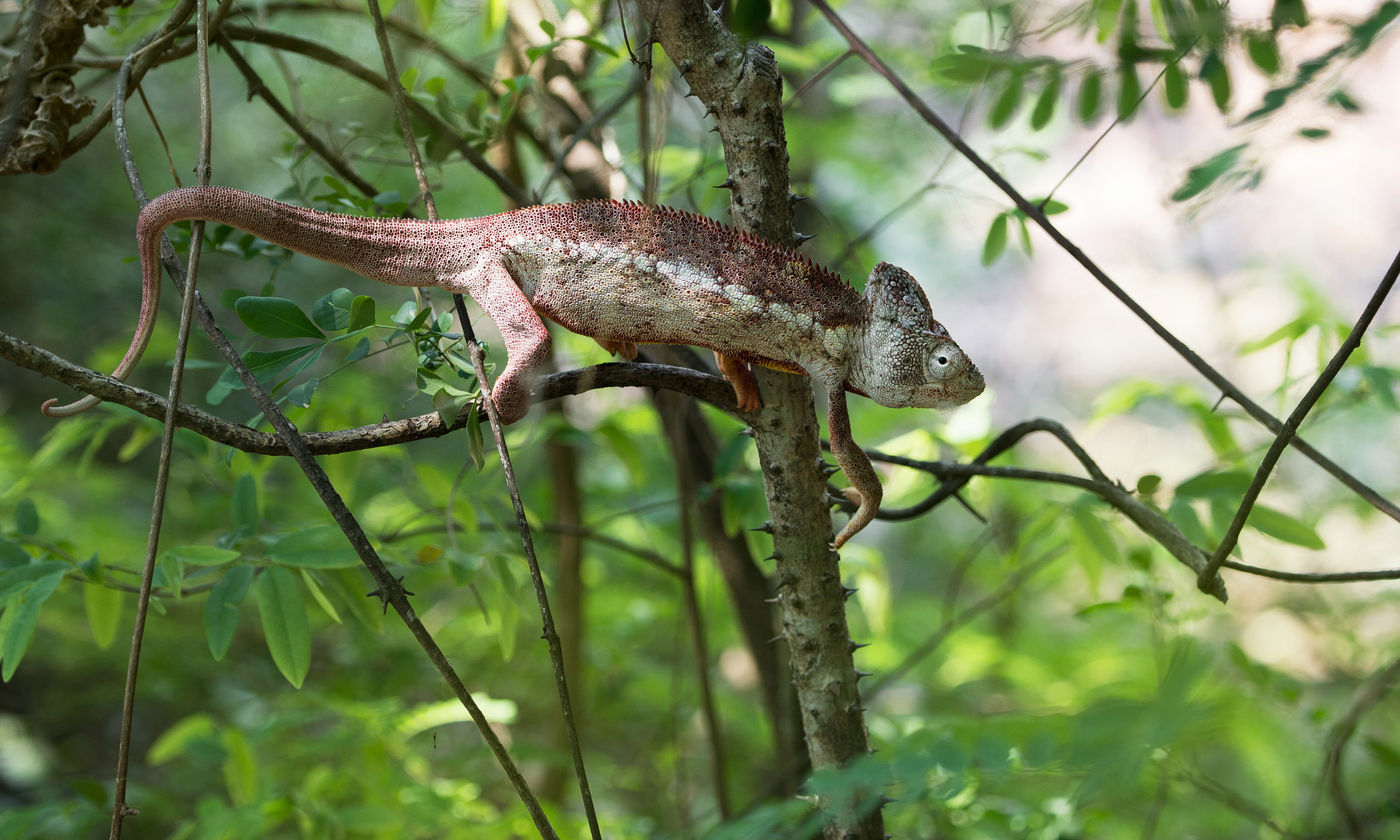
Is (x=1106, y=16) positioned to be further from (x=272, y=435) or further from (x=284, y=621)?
(x=284, y=621)

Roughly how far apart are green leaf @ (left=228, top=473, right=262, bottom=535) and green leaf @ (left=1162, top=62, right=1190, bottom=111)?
1.47 metres

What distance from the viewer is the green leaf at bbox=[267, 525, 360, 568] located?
1071mm

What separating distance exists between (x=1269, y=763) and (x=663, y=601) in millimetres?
1503

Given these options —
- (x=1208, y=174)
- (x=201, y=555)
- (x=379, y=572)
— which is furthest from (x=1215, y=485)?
(x=201, y=555)

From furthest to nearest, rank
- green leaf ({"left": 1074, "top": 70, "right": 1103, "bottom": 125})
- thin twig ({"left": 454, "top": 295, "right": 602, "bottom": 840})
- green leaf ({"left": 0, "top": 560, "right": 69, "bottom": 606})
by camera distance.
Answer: green leaf ({"left": 1074, "top": 70, "right": 1103, "bottom": 125}), green leaf ({"left": 0, "top": 560, "right": 69, "bottom": 606}), thin twig ({"left": 454, "top": 295, "right": 602, "bottom": 840})

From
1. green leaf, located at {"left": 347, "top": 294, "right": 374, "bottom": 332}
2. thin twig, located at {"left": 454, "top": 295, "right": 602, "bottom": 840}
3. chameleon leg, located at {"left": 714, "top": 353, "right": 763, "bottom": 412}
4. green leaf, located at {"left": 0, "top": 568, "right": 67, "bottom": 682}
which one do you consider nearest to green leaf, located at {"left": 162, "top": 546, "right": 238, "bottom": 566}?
green leaf, located at {"left": 0, "top": 568, "right": 67, "bottom": 682}

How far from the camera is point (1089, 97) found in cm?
159

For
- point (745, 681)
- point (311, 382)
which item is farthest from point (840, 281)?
point (745, 681)

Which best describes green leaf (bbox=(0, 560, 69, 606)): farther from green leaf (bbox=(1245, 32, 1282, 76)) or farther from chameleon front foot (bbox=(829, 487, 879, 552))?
green leaf (bbox=(1245, 32, 1282, 76))

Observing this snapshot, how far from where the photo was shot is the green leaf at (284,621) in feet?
3.47

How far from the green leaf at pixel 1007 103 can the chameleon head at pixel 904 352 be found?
70 centimetres

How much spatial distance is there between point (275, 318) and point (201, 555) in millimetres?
324

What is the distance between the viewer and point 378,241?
37.4 inches

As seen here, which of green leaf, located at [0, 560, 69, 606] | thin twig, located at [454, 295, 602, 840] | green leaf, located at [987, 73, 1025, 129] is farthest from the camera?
green leaf, located at [987, 73, 1025, 129]
